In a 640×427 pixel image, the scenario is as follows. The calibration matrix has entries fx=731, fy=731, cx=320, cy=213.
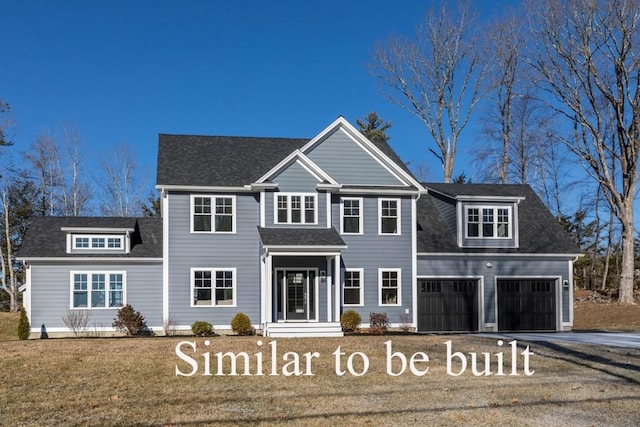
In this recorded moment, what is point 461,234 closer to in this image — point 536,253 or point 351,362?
point 536,253

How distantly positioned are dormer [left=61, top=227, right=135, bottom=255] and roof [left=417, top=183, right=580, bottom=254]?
1097cm

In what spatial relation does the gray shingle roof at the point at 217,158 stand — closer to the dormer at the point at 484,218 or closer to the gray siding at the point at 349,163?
the gray siding at the point at 349,163

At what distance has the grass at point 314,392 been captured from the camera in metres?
10.8

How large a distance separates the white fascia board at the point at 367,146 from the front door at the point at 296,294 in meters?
4.62

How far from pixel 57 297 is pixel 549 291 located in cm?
1857

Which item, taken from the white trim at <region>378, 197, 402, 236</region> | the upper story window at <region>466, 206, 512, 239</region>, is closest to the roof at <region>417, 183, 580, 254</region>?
the upper story window at <region>466, 206, 512, 239</region>

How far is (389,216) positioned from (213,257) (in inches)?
266

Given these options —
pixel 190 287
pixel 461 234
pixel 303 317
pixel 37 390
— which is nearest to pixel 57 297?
pixel 190 287

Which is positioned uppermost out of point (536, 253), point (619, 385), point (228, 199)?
point (228, 199)

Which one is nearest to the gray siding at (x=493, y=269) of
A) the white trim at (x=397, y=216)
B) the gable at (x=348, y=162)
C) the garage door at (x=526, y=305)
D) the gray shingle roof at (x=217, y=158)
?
the garage door at (x=526, y=305)

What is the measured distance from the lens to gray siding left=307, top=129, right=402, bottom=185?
1079 inches

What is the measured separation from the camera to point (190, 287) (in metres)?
26.0

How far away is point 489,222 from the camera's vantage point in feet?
94.6

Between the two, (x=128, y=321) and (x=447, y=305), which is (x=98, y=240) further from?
(x=447, y=305)
